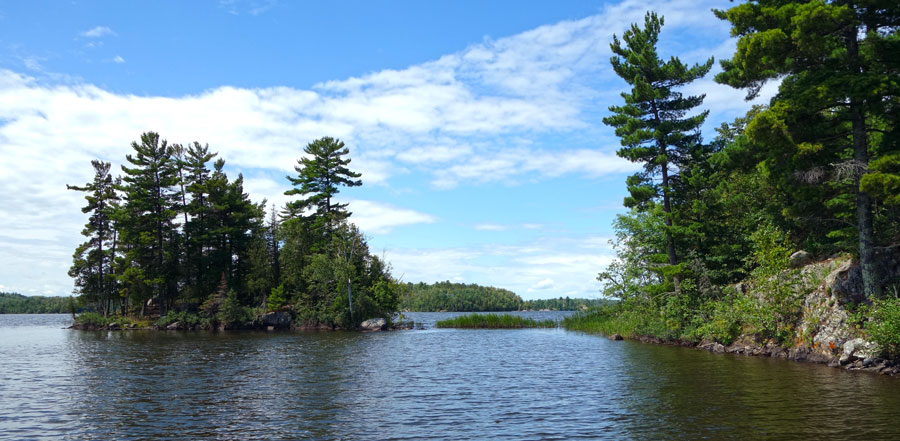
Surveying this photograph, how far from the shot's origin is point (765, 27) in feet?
85.5

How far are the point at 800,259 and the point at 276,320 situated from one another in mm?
57895

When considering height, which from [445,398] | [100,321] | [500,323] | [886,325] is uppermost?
[886,325]

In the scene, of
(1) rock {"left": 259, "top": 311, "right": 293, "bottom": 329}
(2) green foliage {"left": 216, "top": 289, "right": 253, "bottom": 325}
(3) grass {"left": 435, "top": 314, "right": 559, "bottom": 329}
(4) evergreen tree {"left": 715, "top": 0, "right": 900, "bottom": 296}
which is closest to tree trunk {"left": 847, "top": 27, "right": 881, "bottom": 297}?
(4) evergreen tree {"left": 715, "top": 0, "right": 900, "bottom": 296}

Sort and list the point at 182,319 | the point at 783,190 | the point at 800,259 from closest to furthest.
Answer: the point at 783,190 < the point at 800,259 < the point at 182,319

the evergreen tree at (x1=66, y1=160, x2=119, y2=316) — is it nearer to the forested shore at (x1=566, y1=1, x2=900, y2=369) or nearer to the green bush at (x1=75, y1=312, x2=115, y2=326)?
the green bush at (x1=75, y1=312, x2=115, y2=326)

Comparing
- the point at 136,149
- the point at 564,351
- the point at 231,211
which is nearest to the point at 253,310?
the point at 231,211

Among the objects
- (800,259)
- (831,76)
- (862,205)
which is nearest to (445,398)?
(862,205)

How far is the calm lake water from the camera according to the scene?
1458 centimetres

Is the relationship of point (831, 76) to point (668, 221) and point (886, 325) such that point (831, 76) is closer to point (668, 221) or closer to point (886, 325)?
point (886, 325)

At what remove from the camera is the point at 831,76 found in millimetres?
24719

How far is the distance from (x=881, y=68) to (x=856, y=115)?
216 centimetres

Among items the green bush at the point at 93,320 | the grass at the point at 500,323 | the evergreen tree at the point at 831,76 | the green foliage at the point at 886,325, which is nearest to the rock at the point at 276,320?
the grass at the point at 500,323

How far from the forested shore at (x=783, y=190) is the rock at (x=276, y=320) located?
44.2m

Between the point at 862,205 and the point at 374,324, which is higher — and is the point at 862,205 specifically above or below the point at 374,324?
above
